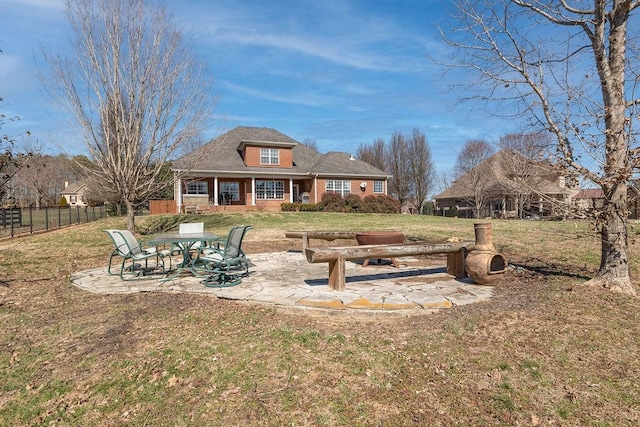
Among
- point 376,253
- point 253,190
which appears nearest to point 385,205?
point 253,190

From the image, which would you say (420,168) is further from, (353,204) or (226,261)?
(226,261)

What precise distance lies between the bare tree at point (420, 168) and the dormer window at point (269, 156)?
21.6m

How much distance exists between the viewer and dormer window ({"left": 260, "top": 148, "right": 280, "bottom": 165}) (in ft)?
91.9

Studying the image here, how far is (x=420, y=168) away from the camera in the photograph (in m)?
44.4

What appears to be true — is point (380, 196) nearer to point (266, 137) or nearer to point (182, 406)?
point (266, 137)

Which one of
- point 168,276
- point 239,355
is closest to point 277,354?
point 239,355

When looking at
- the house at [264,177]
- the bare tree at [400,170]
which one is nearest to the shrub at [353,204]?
the house at [264,177]

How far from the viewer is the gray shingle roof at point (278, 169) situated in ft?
86.7

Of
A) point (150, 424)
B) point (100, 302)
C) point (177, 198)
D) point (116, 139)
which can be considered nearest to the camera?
point (150, 424)

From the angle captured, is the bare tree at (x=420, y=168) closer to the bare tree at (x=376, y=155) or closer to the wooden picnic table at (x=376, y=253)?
the bare tree at (x=376, y=155)

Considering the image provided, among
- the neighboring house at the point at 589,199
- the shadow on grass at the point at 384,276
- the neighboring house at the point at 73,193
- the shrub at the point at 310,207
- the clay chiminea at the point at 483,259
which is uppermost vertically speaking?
the neighboring house at the point at 73,193

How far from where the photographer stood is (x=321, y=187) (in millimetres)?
29609

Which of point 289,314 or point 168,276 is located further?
point 168,276

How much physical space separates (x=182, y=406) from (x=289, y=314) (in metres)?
2.01
